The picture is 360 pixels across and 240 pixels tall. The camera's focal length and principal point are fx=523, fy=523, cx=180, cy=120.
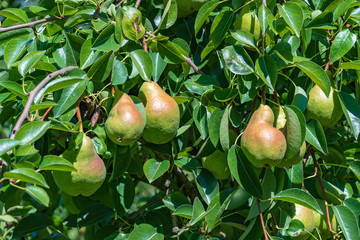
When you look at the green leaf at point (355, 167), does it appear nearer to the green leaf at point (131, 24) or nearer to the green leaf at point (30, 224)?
the green leaf at point (131, 24)

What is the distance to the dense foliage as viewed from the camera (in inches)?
45.1

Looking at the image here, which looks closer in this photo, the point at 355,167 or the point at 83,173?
the point at 83,173

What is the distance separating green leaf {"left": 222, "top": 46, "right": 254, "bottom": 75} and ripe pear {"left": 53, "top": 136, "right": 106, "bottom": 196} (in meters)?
0.36

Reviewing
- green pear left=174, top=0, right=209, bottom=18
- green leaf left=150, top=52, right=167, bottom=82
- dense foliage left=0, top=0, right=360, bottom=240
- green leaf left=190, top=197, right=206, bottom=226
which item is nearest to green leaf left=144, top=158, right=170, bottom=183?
dense foliage left=0, top=0, right=360, bottom=240

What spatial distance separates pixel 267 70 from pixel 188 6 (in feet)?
1.33

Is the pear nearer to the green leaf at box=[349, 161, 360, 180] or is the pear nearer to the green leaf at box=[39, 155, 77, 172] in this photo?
the green leaf at box=[39, 155, 77, 172]

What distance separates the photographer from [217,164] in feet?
4.36

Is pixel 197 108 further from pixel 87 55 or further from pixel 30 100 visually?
pixel 30 100

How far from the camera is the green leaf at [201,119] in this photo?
129 cm

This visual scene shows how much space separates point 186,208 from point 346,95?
0.48 meters

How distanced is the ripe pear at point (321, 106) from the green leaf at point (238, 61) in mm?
189

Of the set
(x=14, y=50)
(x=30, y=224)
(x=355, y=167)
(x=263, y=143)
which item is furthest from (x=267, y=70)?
(x=30, y=224)

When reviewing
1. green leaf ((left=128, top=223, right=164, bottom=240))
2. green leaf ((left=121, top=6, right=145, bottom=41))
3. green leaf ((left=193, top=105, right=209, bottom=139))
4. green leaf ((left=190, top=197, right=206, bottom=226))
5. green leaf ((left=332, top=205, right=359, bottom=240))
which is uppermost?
green leaf ((left=121, top=6, right=145, bottom=41))

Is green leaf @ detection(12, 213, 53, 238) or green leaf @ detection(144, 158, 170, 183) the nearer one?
green leaf @ detection(144, 158, 170, 183)
